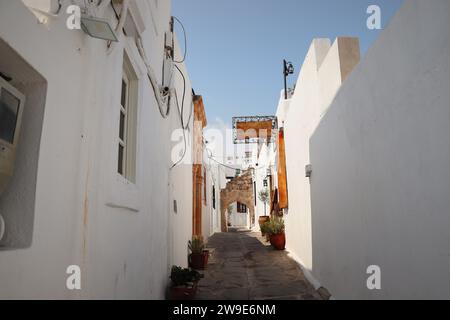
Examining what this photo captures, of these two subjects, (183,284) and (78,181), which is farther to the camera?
(183,284)

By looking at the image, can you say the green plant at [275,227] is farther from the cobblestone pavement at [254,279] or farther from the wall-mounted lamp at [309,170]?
the wall-mounted lamp at [309,170]

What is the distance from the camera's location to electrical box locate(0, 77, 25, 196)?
1.31 m

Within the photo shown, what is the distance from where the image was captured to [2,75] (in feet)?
4.86

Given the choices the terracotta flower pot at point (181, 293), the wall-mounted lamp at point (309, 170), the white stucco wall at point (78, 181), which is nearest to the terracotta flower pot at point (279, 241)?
the wall-mounted lamp at point (309, 170)

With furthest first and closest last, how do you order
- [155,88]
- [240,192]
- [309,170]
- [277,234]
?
[240,192] < [277,234] < [309,170] < [155,88]

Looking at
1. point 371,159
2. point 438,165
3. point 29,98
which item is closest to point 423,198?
point 438,165

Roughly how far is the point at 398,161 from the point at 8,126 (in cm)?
243

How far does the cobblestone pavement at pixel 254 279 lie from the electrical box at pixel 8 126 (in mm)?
3823

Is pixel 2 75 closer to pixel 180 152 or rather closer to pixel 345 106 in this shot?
pixel 345 106

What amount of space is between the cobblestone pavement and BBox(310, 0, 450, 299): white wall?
3.66 ft

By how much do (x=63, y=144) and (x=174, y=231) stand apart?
3.65 m

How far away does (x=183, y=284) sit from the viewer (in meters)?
4.39

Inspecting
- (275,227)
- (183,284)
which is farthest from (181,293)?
(275,227)

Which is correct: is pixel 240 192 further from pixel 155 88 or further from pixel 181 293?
pixel 155 88
